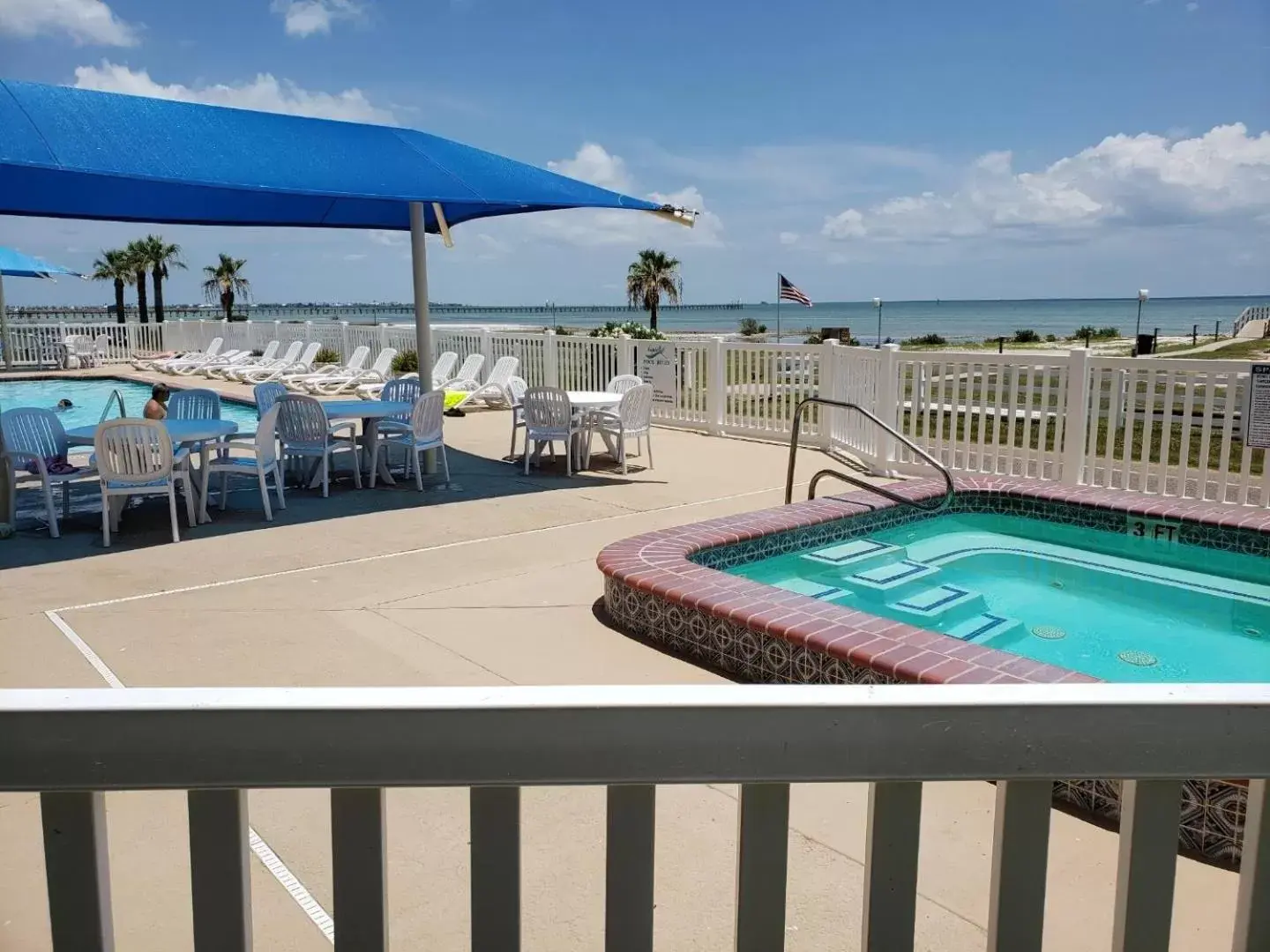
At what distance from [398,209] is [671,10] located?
8.82 m

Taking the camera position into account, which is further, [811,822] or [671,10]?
[671,10]

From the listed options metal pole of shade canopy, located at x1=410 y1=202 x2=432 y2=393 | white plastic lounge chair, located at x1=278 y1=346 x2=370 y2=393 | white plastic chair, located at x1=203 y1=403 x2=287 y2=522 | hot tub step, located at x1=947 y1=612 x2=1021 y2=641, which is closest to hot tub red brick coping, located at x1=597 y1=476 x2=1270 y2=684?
hot tub step, located at x1=947 y1=612 x2=1021 y2=641

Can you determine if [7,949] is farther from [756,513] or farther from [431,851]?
[756,513]

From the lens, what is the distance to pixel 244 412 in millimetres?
14891

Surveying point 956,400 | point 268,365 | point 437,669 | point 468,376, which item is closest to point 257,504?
point 437,669

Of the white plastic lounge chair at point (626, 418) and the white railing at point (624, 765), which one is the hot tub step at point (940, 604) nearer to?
the white plastic lounge chair at point (626, 418)

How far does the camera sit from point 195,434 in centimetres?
686

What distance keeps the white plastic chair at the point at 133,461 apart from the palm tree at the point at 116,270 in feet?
120

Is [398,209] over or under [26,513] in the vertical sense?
over

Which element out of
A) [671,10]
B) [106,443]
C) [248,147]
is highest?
[671,10]

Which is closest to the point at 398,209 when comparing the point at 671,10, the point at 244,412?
the point at 244,412

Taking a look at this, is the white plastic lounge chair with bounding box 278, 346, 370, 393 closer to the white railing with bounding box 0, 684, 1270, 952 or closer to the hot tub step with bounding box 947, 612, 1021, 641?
the hot tub step with bounding box 947, 612, 1021, 641

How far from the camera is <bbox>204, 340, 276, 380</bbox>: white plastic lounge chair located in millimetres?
18469

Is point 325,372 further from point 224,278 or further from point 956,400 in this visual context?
point 224,278
